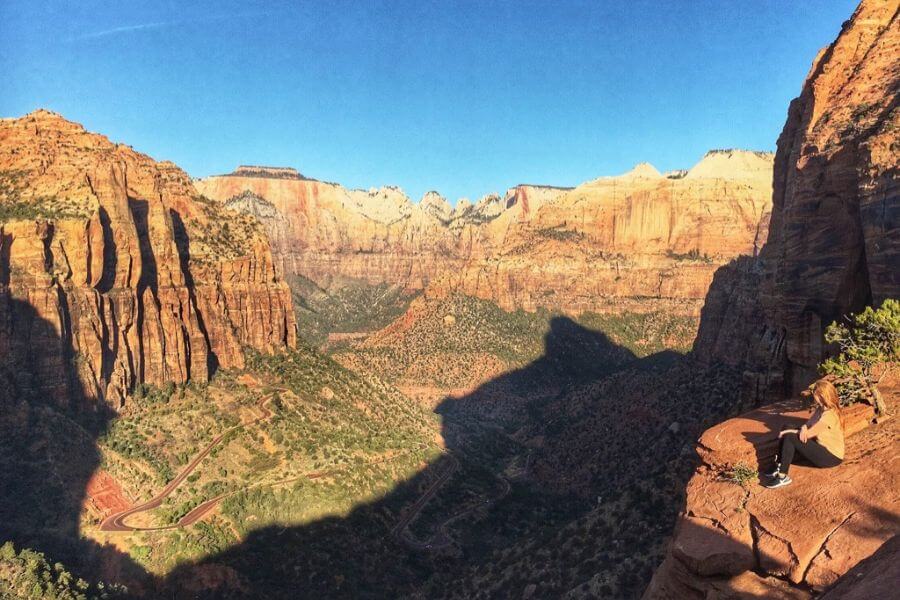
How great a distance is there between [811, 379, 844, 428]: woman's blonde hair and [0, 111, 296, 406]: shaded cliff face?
182ft

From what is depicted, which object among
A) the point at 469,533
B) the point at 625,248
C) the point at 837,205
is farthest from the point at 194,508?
the point at 625,248

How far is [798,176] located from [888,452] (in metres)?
27.7

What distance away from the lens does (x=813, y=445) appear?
64.1 feet

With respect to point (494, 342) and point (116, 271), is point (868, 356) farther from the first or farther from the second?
point (494, 342)

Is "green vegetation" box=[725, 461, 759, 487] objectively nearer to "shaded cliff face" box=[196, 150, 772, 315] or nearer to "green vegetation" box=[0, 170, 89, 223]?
"green vegetation" box=[0, 170, 89, 223]

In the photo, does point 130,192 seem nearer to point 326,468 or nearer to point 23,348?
point 23,348

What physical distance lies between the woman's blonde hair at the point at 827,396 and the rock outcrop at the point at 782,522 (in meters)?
0.60

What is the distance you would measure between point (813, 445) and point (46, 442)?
53.1m

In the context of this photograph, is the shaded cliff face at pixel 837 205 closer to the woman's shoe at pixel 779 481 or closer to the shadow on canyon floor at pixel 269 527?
the shadow on canyon floor at pixel 269 527

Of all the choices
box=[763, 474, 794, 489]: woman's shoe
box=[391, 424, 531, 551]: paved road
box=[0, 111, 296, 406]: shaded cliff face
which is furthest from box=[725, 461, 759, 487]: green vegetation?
box=[0, 111, 296, 406]: shaded cliff face

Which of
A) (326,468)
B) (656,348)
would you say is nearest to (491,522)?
(326,468)

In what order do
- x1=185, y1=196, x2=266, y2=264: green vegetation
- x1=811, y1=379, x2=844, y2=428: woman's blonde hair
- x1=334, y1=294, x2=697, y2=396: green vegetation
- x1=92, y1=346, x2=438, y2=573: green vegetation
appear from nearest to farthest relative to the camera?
x1=811, y1=379, x2=844, y2=428: woman's blonde hair < x1=92, y1=346, x2=438, y2=573: green vegetation < x1=185, y1=196, x2=266, y2=264: green vegetation < x1=334, y1=294, x2=697, y2=396: green vegetation

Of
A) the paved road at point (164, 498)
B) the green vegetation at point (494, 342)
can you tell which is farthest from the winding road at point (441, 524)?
the green vegetation at point (494, 342)

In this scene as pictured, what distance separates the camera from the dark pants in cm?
1942
